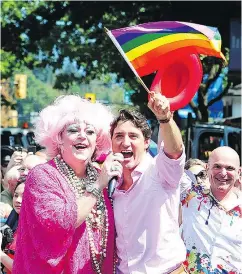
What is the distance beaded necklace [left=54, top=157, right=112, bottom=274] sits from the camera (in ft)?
13.5

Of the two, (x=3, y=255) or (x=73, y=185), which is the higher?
(x=73, y=185)

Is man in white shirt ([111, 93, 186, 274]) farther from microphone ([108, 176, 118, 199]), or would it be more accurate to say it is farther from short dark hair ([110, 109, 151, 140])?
microphone ([108, 176, 118, 199])

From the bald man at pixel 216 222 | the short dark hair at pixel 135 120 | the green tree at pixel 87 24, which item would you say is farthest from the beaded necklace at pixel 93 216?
the green tree at pixel 87 24

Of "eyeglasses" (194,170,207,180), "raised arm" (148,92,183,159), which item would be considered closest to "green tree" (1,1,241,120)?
"eyeglasses" (194,170,207,180)

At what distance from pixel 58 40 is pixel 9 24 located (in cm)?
544

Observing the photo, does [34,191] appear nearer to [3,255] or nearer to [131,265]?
[131,265]

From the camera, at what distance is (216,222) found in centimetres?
535

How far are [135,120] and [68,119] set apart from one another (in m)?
0.39

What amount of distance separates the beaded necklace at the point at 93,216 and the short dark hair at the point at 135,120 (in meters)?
0.37

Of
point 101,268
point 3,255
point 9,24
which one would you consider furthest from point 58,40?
point 101,268

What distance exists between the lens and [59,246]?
391cm

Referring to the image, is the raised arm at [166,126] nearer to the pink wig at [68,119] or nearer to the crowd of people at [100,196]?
the crowd of people at [100,196]

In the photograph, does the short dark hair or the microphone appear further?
the short dark hair

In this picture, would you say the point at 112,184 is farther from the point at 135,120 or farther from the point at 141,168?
the point at 135,120
